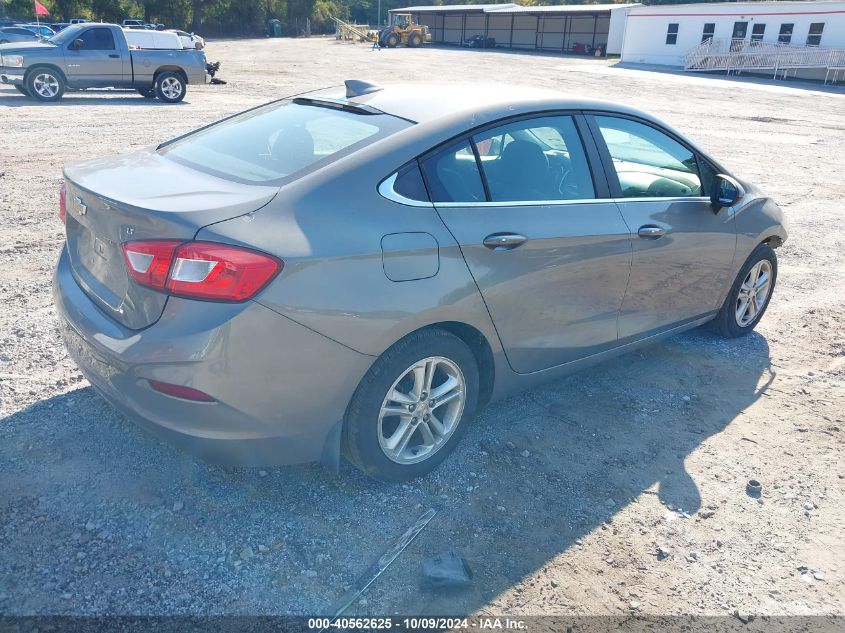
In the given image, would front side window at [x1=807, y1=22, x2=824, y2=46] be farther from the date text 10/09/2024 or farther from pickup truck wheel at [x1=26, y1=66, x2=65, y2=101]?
the date text 10/09/2024

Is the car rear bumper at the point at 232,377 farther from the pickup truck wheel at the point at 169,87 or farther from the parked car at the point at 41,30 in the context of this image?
the parked car at the point at 41,30

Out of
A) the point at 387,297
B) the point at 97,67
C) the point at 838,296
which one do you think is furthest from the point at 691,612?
the point at 97,67

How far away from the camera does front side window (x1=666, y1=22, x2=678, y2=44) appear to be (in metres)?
41.1

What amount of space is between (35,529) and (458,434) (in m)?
1.86

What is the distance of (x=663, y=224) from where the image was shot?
3.96 m

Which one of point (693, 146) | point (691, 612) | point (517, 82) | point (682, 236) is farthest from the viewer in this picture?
point (517, 82)

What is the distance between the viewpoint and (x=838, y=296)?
607 cm

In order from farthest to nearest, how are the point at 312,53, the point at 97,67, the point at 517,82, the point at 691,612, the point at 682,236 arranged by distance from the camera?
the point at 312,53, the point at 517,82, the point at 97,67, the point at 682,236, the point at 691,612

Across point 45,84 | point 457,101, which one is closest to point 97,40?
point 45,84

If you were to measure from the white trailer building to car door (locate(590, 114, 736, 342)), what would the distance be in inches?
1493

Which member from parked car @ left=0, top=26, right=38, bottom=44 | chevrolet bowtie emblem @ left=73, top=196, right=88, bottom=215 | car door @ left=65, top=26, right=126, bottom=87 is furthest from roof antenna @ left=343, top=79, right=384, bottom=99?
parked car @ left=0, top=26, right=38, bottom=44

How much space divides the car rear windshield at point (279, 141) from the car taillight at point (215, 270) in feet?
1.64

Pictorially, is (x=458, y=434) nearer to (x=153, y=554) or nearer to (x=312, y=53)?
(x=153, y=554)

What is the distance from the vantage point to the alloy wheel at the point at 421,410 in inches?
122
